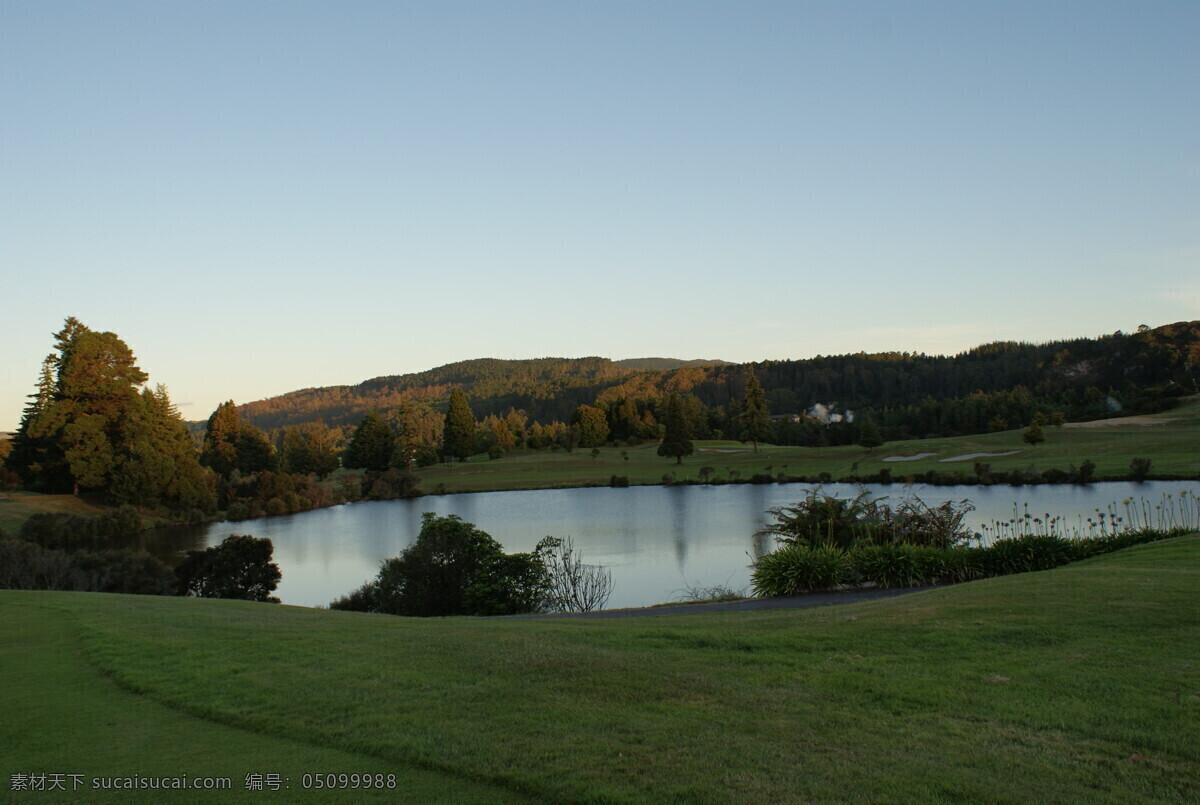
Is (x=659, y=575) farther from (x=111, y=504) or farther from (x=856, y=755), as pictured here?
(x=111, y=504)

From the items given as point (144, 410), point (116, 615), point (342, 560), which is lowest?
point (342, 560)

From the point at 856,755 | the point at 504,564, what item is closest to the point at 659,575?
the point at 504,564

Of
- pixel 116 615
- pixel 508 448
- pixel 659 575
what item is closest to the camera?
pixel 116 615

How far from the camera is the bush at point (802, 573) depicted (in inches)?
552

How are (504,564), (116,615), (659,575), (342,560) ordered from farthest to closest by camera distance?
(342,560)
(659,575)
(504,564)
(116,615)

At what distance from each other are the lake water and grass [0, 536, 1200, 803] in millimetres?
11195

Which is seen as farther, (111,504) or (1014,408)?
(1014,408)

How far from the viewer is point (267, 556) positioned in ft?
74.9

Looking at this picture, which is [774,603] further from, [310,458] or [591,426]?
[591,426]

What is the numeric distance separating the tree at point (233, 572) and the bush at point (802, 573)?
1455cm

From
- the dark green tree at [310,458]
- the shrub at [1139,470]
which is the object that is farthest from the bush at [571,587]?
the dark green tree at [310,458]

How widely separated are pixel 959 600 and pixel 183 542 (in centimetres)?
3924

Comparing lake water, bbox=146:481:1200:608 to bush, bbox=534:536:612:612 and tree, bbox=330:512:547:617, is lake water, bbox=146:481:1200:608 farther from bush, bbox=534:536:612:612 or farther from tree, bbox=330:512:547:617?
tree, bbox=330:512:547:617

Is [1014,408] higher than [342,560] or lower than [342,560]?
higher
